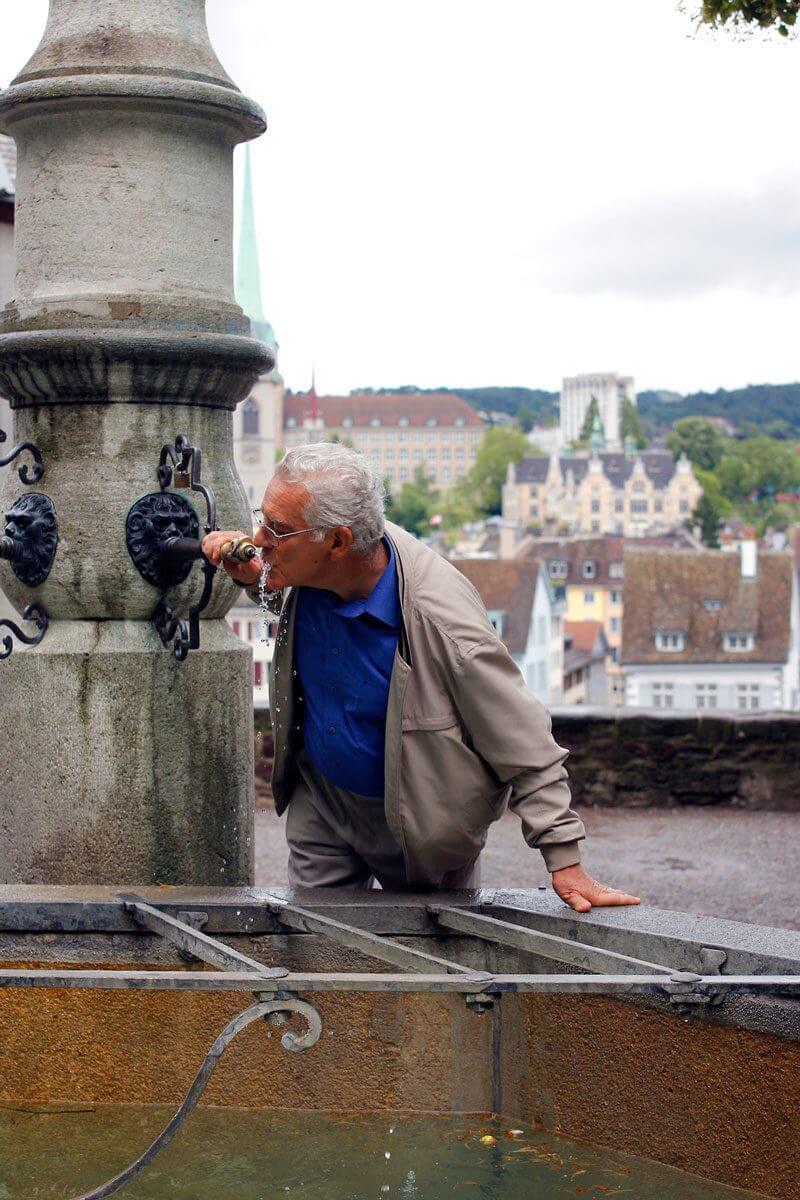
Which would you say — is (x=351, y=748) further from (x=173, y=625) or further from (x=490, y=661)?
(x=173, y=625)

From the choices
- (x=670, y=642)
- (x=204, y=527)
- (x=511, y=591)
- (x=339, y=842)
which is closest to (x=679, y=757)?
(x=204, y=527)

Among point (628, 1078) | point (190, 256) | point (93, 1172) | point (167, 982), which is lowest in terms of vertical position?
point (93, 1172)

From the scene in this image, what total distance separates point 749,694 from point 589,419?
13275cm

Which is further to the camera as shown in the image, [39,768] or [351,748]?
[39,768]

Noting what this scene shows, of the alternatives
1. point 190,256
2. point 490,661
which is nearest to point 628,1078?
point 490,661

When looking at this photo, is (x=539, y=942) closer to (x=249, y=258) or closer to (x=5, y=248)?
(x=5, y=248)

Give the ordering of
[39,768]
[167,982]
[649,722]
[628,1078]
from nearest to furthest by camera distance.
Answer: [167,982] → [628,1078] → [39,768] → [649,722]

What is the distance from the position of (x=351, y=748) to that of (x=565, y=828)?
458mm

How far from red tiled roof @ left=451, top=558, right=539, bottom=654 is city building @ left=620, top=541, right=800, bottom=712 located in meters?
4.48

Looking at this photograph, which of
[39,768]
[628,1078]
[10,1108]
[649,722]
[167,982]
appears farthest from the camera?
[649,722]

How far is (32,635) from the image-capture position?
153 inches

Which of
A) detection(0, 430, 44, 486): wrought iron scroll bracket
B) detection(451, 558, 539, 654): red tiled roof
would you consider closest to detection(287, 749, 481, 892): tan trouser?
detection(0, 430, 44, 486): wrought iron scroll bracket

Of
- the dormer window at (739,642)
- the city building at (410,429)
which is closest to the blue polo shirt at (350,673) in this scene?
the dormer window at (739,642)

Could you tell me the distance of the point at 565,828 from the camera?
3.22 meters
